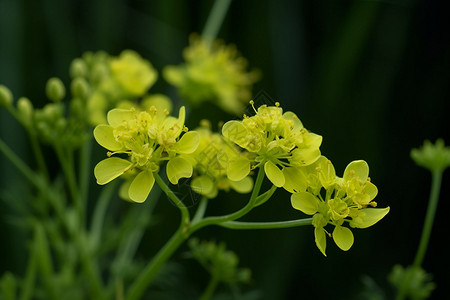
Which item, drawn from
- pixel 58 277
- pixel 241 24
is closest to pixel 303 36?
pixel 241 24

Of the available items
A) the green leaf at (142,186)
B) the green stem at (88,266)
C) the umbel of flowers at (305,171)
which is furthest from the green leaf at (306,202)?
the green stem at (88,266)

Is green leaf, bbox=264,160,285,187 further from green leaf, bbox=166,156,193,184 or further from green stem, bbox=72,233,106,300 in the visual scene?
green stem, bbox=72,233,106,300

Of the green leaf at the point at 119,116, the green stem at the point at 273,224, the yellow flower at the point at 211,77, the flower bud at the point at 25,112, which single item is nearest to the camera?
the green stem at the point at 273,224

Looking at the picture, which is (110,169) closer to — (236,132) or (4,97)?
(236,132)

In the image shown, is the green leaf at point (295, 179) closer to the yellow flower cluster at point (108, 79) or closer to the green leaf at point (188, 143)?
the green leaf at point (188, 143)

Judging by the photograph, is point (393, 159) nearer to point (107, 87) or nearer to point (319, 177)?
point (107, 87)

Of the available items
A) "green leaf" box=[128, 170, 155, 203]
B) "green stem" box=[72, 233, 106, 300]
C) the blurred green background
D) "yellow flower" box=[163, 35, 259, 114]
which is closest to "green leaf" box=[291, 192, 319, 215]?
"green leaf" box=[128, 170, 155, 203]
